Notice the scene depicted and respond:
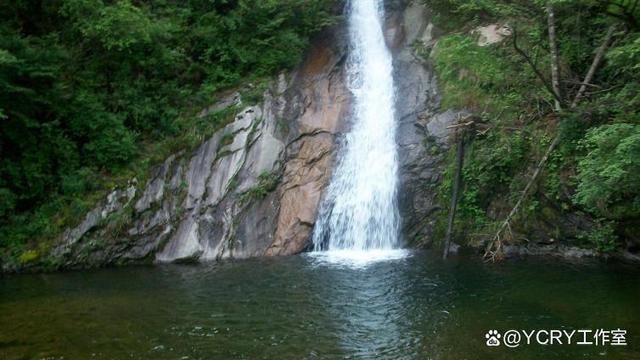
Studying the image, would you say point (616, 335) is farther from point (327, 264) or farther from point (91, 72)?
point (91, 72)

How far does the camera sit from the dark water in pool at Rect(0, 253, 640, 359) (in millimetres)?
7031

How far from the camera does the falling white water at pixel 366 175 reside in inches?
558

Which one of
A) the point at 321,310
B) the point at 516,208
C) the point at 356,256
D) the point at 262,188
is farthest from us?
the point at 262,188

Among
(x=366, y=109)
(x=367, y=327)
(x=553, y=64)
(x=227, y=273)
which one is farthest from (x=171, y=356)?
(x=366, y=109)

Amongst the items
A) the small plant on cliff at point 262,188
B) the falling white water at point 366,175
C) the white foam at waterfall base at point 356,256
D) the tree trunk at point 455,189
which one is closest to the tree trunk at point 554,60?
the tree trunk at point 455,189

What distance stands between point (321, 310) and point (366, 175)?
7.07m

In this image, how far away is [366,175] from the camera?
15273 millimetres

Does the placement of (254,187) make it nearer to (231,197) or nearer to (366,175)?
(231,197)

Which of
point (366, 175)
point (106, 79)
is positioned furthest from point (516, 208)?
point (106, 79)

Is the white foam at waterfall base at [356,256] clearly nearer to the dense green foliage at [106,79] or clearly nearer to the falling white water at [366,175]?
the falling white water at [366,175]

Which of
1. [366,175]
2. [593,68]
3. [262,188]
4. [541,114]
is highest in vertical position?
[593,68]

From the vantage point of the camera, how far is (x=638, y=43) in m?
8.43

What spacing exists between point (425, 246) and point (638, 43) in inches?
277

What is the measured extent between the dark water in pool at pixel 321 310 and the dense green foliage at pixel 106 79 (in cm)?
255
